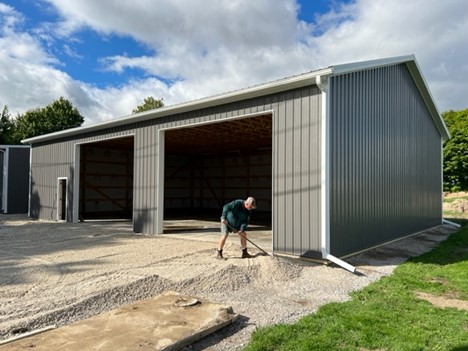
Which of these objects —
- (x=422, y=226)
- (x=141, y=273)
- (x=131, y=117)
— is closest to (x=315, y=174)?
(x=141, y=273)

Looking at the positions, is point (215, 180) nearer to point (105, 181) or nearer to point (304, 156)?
point (105, 181)

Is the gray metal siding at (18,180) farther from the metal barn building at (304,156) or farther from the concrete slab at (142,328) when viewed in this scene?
Answer: the concrete slab at (142,328)

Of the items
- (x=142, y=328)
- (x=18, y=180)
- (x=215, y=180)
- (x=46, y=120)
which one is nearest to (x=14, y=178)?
(x=18, y=180)

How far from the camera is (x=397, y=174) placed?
35.8 feet

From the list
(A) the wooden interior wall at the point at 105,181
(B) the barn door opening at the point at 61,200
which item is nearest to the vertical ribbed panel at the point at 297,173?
(B) the barn door opening at the point at 61,200

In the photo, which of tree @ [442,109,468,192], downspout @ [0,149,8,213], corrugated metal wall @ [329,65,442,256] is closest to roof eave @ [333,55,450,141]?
corrugated metal wall @ [329,65,442,256]

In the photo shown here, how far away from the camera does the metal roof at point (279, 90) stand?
24.6 ft

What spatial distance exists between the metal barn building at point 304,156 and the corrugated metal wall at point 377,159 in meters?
0.03

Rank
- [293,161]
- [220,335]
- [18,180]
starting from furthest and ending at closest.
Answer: [18,180]
[293,161]
[220,335]

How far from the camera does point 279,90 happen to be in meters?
8.06

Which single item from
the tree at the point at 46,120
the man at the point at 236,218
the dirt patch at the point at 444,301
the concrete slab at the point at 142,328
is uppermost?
the tree at the point at 46,120

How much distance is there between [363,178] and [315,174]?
2.00 meters

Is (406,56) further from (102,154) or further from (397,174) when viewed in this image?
(102,154)

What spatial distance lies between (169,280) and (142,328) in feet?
5.93
